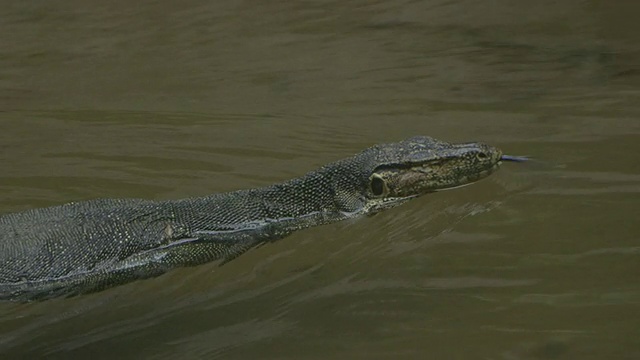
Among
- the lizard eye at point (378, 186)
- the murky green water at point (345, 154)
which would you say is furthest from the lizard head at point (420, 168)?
the murky green water at point (345, 154)

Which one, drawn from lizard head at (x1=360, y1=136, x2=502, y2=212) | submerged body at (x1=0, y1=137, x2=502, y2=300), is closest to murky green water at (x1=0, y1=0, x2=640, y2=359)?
submerged body at (x1=0, y1=137, x2=502, y2=300)

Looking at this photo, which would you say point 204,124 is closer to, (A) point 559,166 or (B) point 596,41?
(A) point 559,166

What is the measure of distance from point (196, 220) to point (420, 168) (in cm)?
108

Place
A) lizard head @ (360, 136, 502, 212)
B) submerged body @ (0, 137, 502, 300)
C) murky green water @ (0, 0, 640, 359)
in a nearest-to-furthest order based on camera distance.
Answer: murky green water @ (0, 0, 640, 359) < submerged body @ (0, 137, 502, 300) < lizard head @ (360, 136, 502, 212)

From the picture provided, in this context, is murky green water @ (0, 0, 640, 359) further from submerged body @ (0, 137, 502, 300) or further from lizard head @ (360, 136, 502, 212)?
lizard head @ (360, 136, 502, 212)

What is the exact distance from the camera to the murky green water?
14.0ft

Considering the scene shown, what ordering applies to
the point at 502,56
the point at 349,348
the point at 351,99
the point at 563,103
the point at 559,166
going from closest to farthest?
the point at 349,348 < the point at 559,166 < the point at 563,103 < the point at 351,99 < the point at 502,56

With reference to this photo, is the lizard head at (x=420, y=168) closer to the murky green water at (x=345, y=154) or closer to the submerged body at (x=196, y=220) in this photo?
the submerged body at (x=196, y=220)

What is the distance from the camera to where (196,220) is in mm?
4816

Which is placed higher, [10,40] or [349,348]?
[10,40]

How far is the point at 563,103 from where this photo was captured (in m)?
6.62

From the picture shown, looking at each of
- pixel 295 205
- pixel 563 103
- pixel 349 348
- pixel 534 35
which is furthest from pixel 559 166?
pixel 534 35

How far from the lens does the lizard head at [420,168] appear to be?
491cm

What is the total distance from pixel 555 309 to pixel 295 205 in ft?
4.58
